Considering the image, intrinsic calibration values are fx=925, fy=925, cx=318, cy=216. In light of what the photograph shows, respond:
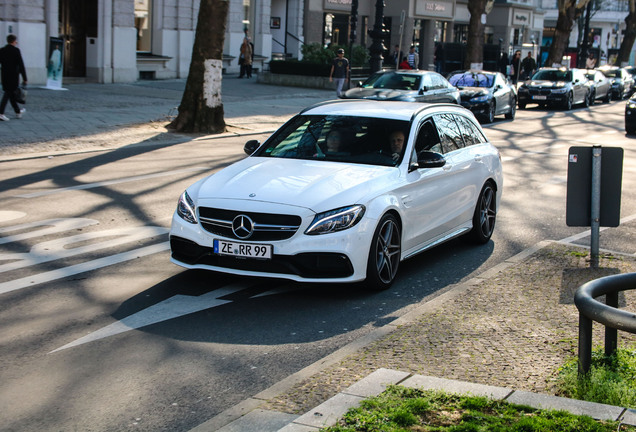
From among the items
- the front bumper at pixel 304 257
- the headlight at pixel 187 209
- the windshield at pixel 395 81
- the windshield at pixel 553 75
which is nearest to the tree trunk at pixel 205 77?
the windshield at pixel 395 81

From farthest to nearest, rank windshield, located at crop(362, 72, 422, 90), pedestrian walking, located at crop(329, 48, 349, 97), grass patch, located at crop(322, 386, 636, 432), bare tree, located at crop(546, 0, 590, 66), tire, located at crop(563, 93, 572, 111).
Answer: bare tree, located at crop(546, 0, 590, 66) < tire, located at crop(563, 93, 572, 111) < pedestrian walking, located at crop(329, 48, 349, 97) < windshield, located at crop(362, 72, 422, 90) < grass patch, located at crop(322, 386, 636, 432)

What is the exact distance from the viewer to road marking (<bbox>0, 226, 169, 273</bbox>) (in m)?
8.40

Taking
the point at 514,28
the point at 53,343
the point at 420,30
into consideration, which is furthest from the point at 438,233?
the point at 514,28

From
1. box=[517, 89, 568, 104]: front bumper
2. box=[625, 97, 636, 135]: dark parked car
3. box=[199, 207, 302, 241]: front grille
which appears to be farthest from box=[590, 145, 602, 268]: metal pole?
box=[517, 89, 568, 104]: front bumper

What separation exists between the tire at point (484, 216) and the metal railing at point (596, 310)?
14.7ft

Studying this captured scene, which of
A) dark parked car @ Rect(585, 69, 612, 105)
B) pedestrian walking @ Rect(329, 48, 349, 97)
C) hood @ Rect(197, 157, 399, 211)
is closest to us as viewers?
hood @ Rect(197, 157, 399, 211)

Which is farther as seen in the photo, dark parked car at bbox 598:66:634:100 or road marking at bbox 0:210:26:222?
dark parked car at bbox 598:66:634:100

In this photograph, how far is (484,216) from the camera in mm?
9945

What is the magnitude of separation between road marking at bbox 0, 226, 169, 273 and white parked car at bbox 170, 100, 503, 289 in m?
1.50

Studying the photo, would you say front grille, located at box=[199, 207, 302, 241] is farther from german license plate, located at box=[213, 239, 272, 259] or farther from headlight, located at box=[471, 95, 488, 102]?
headlight, located at box=[471, 95, 488, 102]

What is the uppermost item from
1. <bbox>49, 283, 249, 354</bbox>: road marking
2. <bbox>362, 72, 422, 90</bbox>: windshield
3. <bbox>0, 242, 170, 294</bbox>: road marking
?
<bbox>362, 72, 422, 90</bbox>: windshield

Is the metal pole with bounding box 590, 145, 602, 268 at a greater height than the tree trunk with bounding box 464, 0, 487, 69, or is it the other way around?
the tree trunk with bounding box 464, 0, 487, 69

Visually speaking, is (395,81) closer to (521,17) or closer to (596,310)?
(596,310)

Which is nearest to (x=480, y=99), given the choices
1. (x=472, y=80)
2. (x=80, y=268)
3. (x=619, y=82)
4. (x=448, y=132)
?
(x=472, y=80)
